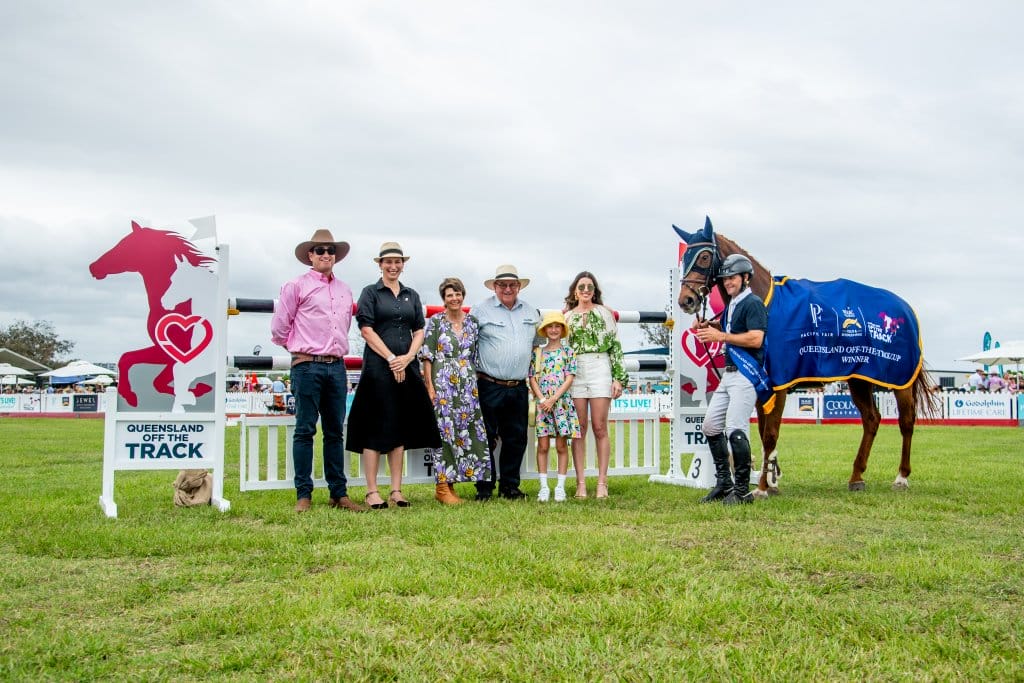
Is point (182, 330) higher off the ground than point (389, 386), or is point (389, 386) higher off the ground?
point (182, 330)

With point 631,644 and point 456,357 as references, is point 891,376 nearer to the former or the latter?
point 456,357

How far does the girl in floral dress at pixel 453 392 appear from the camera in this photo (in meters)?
6.54

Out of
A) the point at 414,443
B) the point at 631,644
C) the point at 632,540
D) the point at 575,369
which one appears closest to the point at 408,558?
the point at 632,540

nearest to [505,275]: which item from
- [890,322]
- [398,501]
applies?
[398,501]

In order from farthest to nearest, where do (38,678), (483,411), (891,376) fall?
(891,376)
(483,411)
(38,678)

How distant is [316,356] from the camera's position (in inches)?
249

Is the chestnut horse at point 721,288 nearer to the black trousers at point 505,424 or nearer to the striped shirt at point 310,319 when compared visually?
the black trousers at point 505,424

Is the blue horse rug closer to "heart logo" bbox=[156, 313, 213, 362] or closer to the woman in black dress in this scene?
the woman in black dress

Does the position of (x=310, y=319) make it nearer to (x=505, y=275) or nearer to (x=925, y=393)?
(x=505, y=275)

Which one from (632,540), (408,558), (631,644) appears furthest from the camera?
(632,540)

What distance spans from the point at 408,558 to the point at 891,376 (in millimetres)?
5199

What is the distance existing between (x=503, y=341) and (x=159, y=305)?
256cm

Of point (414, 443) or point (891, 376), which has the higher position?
point (891, 376)

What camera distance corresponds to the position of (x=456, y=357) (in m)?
6.55
